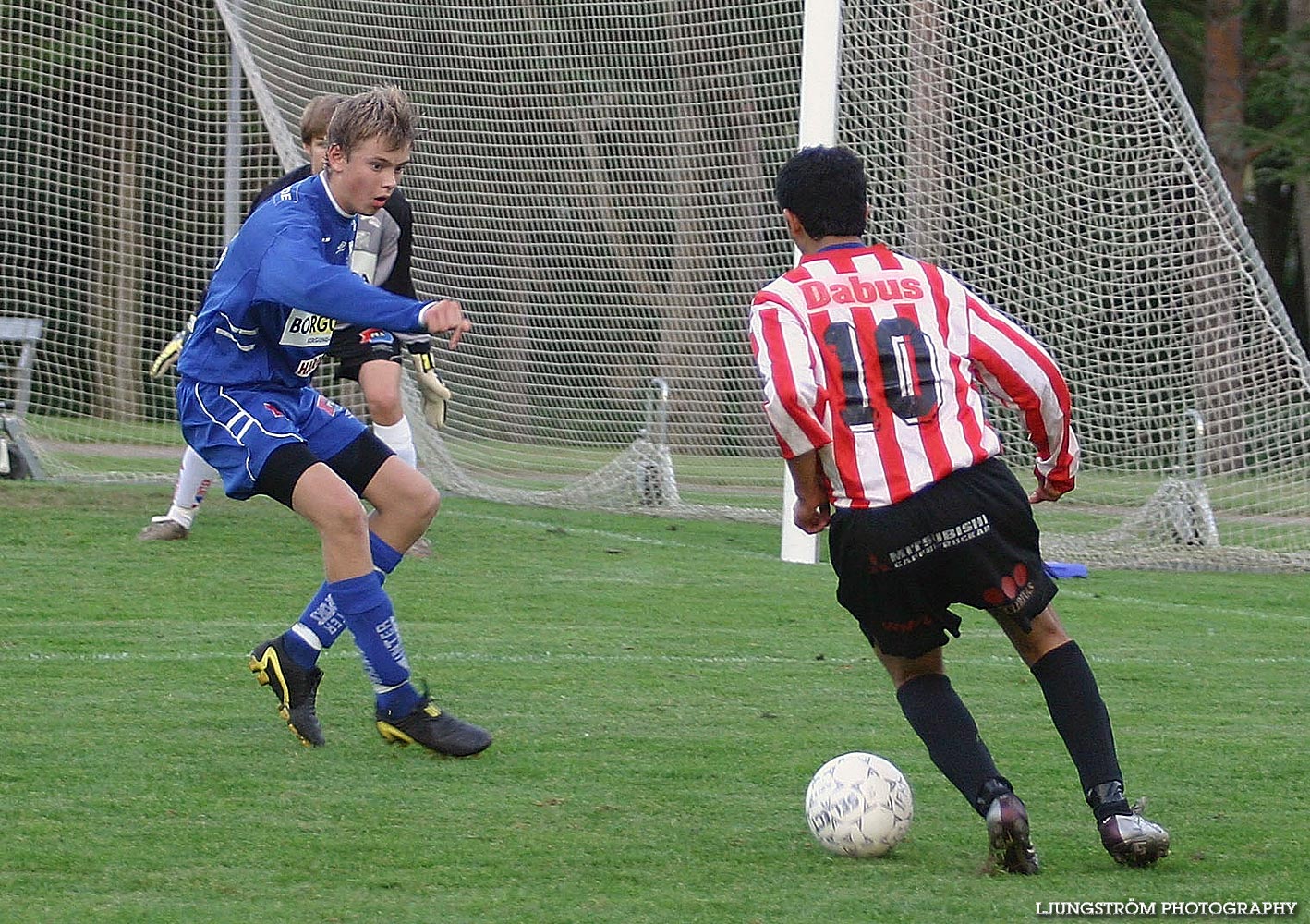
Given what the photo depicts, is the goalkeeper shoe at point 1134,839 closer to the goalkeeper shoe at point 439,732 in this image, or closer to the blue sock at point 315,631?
the goalkeeper shoe at point 439,732

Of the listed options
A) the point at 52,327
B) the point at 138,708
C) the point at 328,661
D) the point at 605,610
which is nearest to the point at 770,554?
the point at 605,610

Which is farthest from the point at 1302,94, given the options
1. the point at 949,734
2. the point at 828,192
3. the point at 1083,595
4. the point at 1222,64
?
the point at 1222,64

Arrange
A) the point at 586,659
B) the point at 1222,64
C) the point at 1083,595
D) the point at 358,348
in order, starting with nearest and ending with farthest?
1. the point at 586,659
2. the point at 358,348
3. the point at 1083,595
4. the point at 1222,64

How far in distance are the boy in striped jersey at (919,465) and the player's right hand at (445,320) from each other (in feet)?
2.20

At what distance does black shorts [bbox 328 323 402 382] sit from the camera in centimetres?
719

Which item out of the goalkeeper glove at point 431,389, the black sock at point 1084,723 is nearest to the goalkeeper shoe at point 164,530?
the goalkeeper glove at point 431,389

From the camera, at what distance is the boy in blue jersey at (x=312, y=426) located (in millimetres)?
4168

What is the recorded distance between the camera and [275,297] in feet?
13.0

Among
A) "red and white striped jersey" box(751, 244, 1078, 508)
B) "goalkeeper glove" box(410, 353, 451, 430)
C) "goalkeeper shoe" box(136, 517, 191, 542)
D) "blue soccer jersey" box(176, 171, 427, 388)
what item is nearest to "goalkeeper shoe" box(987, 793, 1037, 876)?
"red and white striped jersey" box(751, 244, 1078, 508)

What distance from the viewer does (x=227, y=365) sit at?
4316mm

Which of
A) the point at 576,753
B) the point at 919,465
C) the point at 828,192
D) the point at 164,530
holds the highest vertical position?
the point at 828,192

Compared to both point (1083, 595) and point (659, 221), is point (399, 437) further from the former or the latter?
point (659, 221)

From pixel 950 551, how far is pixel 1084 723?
18.2 inches

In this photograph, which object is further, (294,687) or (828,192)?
(294,687)
